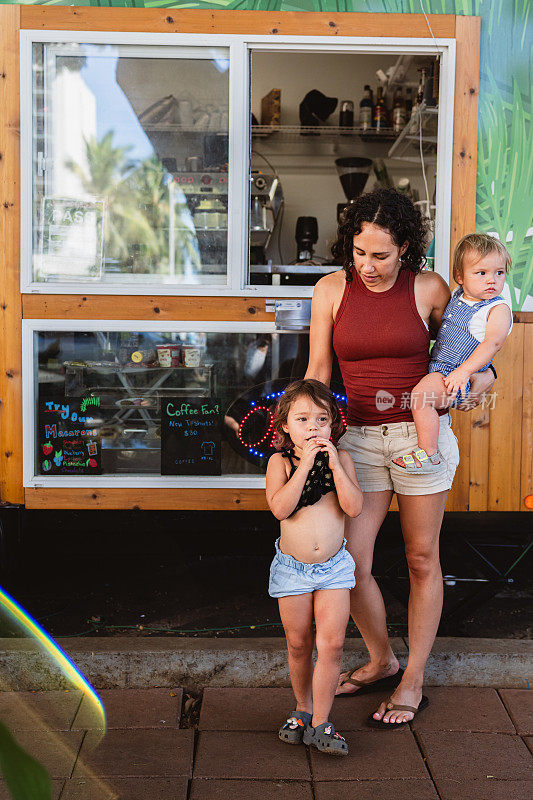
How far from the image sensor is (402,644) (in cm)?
330

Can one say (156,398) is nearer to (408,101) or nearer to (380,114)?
(408,101)

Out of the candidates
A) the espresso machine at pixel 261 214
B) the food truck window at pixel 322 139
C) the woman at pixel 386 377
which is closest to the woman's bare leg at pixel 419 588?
the woman at pixel 386 377

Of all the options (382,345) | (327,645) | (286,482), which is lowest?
(327,645)

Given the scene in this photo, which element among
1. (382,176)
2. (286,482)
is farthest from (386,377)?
(382,176)

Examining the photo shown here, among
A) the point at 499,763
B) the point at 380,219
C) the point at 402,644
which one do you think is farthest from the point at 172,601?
the point at 380,219

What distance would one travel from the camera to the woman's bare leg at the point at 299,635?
2586 mm

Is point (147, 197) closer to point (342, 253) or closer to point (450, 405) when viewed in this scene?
point (342, 253)

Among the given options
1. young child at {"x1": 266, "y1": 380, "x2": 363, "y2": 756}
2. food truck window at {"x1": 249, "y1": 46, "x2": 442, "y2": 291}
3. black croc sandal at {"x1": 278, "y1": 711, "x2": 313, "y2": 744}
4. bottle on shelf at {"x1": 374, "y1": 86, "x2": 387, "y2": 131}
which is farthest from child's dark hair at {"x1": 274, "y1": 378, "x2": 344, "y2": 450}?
bottle on shelf at {"x1": 374, "y1": 86, "x2": 387, "y2": 131}

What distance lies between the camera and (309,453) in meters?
2.50

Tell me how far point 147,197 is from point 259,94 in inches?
132

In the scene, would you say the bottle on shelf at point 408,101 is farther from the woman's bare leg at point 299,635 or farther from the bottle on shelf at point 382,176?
the woman's bare leg at point 299,635

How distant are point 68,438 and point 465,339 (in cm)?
226

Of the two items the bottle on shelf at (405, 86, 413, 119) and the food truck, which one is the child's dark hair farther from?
the bottle on shelf at (405, 86, 413, 119)

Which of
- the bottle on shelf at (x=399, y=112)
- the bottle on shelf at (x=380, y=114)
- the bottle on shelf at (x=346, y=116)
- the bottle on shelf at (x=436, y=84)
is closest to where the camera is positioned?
the bottle on shelf at (x=436, y=84)
